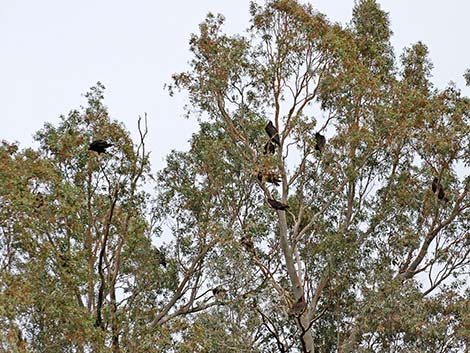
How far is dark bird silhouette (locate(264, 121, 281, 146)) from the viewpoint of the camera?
15266 millimetres

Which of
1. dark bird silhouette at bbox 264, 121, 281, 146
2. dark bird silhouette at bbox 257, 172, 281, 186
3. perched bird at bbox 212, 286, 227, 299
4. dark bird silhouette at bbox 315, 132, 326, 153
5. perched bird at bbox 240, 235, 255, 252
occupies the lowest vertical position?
perched bird at bbox 212, 286, 227, 299

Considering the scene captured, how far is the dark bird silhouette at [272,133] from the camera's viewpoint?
15.3 metres

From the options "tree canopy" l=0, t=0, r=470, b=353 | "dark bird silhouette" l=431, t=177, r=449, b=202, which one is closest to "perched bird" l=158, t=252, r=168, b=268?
"tree canopy" l=0, t=0, r=470, b=353

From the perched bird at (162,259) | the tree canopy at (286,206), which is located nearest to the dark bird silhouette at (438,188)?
the tree canopy at (286,206)

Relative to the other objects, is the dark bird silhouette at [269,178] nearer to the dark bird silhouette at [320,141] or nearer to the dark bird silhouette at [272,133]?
the dark bird silhouette at [272,133]

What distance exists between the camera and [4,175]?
1146cm

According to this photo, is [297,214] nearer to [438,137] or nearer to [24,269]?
[438,137]

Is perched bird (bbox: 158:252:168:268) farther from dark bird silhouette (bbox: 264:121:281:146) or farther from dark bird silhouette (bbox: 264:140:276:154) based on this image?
dark bird silhouette (bbox: 264:121:281:146)

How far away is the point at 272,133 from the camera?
15.4 m

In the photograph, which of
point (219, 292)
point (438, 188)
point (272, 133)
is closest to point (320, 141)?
point (272, 133)

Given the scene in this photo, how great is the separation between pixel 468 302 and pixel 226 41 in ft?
22.0

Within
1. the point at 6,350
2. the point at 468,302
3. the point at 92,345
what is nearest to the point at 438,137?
the point at 468,302

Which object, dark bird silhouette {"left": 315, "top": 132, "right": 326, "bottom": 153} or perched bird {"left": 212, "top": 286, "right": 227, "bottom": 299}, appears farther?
dark bird silhouette {"left": 315, "top": 132, "right": 326, "bottom": 153}

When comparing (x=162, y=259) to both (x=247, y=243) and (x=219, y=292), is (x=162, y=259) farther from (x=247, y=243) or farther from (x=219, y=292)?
(x=247, y=243)
